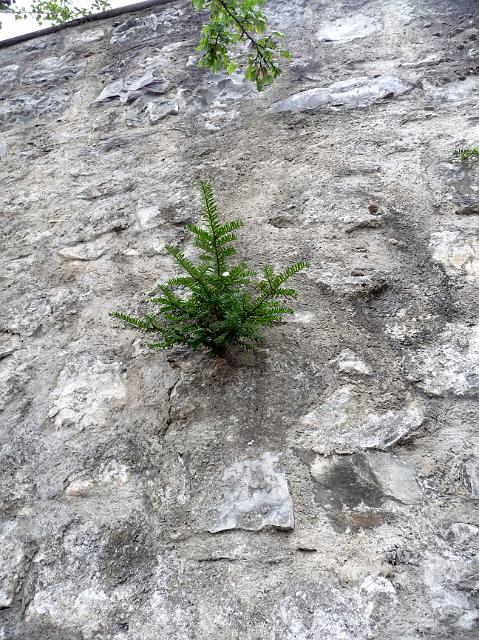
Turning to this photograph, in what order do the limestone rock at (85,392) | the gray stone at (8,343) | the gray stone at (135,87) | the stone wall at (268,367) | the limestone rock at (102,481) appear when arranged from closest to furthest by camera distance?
the stone wall at (268,367) → the limestone rock at (102,481) → the limestone rock at (85,392) → the gray stone at (8,343) → the gray stone at (135,87)

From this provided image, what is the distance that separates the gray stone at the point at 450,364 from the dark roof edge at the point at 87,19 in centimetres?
221

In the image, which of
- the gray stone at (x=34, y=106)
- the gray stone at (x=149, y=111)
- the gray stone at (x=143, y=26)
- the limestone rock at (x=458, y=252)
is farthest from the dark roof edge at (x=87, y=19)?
the limestone rock at (x=458, y=252)

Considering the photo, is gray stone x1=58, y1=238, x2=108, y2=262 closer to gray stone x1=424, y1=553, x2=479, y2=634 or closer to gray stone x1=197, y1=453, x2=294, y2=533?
gray stone x1=197, y1=453, x2=294, y2=533

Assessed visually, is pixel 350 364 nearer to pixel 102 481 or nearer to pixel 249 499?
pixel 249 499

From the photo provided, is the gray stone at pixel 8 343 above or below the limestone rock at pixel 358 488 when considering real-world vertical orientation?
above

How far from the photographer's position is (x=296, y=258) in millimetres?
1662

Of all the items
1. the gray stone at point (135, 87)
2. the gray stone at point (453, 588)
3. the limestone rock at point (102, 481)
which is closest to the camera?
the gray stone at point (453, 588)

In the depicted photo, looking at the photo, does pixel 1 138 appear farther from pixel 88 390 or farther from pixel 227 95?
pixel 88 390

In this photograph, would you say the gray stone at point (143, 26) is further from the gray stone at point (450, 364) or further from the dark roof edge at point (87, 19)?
the gray stone at point (450, 364)

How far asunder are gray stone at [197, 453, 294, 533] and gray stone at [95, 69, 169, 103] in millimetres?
1712

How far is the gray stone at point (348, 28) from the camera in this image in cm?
224

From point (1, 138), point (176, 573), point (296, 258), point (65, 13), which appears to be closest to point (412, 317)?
point (296, 258)

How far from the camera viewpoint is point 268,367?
4.76 ft

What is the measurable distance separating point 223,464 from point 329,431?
0.25 m
